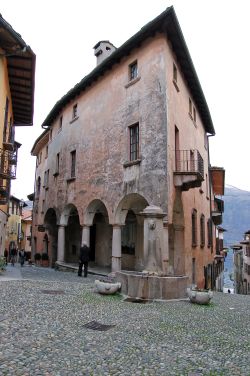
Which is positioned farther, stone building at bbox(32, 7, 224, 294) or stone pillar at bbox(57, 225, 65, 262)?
stone pillar at bbox(57, 225, 65, 262)

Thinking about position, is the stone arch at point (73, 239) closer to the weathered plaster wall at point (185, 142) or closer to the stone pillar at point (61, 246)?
the stone pillar at point (61, 246)

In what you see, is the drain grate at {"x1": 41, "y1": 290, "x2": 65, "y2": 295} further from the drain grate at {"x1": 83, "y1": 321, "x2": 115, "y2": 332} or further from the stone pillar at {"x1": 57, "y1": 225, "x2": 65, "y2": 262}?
the stone pillar at {"x1": 57, "y1": 225, "x2": 65, "y2": 262}

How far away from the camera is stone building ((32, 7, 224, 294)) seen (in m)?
13.7

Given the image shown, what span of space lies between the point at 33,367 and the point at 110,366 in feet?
3.07

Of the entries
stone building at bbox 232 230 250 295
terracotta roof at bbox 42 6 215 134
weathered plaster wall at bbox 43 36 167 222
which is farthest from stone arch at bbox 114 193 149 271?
stone building at bbox 232 230 250 295

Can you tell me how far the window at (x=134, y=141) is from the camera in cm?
1515

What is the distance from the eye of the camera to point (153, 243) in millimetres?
10242

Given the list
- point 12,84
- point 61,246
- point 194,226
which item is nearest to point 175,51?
point 12,84

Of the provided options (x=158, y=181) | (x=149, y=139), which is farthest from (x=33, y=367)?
(x=149, y=139)

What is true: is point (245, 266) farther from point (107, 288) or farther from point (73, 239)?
point (107, 288)

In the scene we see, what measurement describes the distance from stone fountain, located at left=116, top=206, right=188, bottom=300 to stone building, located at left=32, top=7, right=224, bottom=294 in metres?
0.04

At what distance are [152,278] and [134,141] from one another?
7573 millimetres

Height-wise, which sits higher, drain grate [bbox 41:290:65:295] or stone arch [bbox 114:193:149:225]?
stone arch [bbox 114:193:149:225]

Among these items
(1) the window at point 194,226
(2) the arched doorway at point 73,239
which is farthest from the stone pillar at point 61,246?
(1) the window at point 194,226
